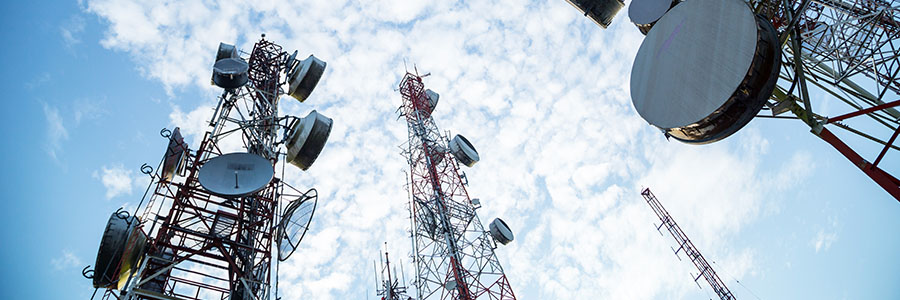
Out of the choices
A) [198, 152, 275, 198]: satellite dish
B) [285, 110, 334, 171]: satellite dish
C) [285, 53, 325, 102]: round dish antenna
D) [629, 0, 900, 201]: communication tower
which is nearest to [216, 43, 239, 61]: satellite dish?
[285, 53, 325, 102]: round dish antenna

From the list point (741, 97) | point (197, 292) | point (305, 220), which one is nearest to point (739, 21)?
point (741, 97)

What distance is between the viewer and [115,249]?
38.9ft

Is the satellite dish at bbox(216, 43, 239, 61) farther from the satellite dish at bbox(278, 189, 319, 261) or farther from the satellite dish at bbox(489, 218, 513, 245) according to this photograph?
the satellite dish at bbox(489, 218, 513, 245)

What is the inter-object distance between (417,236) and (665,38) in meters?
16.0

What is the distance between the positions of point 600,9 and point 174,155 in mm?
21464

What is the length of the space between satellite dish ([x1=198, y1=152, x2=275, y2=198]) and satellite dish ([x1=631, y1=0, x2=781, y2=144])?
9908 millimetres

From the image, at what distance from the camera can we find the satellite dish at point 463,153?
99.0 ft

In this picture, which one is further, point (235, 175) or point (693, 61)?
point (235, 175)

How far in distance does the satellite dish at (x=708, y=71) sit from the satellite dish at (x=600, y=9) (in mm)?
13776

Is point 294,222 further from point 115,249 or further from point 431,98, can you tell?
point 431,98

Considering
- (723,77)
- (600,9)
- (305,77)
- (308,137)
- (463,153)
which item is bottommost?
(723,77)

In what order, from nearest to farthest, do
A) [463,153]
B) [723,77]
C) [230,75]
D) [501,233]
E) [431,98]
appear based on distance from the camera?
1. [723,77]
2. [230,75]
3. [501,233]
4. [463,153]
5. [431,98]

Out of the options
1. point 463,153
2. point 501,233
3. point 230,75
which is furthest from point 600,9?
point 230,75

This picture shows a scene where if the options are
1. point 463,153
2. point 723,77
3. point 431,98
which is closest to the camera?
point 723,77
